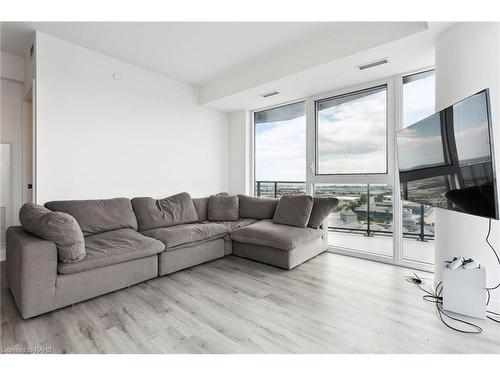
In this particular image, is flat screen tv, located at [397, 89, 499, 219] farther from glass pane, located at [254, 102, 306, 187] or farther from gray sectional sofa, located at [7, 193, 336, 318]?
glass pane, located at [254, 102, 306, 187]

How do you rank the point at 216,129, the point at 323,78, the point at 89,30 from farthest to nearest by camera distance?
the point at 216,129, the point at 323,78, the point at 89,30

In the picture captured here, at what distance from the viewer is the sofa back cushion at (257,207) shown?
3.98 metres

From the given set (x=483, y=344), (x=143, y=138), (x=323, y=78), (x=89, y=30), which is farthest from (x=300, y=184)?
(x=89, y=30)

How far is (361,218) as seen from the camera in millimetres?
3604

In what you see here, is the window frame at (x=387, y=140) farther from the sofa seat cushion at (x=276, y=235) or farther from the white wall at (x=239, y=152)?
the white wall at (x=239, y=152)

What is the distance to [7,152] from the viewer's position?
3422 millimetres

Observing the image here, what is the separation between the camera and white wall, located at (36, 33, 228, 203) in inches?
109

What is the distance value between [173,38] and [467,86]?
2976 millimetres

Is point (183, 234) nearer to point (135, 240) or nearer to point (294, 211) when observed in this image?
point (135, 240)

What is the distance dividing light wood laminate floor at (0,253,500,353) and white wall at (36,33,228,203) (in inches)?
55.8

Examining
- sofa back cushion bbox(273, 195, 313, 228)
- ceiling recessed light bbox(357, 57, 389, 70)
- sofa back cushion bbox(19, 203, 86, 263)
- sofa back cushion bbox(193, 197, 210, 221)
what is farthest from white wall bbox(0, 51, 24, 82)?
ceiling recessed light bbox(357, 57, 389, 70)

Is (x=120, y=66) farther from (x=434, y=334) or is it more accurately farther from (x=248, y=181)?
(x=434, y=334)

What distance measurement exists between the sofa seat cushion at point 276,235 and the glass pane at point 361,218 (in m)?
0.51
